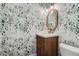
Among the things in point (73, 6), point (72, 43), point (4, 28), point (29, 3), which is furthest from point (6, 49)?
point (73, 6)

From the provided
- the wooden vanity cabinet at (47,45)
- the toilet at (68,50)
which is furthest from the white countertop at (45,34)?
the toilet at (68,50)

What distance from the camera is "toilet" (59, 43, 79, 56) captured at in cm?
158

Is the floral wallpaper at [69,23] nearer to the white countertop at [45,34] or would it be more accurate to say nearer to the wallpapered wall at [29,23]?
the wallpapered wall at [29,23]

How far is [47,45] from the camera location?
1.59 metres

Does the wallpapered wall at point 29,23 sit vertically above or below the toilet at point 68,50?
above

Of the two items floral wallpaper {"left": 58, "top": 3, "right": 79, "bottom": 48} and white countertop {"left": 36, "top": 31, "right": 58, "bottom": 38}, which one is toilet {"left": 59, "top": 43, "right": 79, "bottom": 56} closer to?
floral wallpaper {"left": 58, "top": 3, "right": 79, "bottom": 48}

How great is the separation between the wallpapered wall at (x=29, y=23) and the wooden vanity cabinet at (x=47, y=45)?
0.23ft

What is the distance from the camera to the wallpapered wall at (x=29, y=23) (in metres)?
1.58

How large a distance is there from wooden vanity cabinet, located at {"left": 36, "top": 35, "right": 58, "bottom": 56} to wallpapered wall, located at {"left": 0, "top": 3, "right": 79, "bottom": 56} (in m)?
0.07

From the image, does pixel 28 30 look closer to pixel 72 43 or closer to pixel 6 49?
pixel 6 49

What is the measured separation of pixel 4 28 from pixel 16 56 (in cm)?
38

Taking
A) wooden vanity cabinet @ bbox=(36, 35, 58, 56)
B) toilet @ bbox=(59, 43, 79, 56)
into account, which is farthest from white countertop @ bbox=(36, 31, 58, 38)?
toilet @ bbox=(59, 43, 79, 56)

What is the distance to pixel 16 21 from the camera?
1.60m

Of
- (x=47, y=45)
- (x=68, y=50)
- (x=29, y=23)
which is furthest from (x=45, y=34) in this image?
(x=68, y=50)
